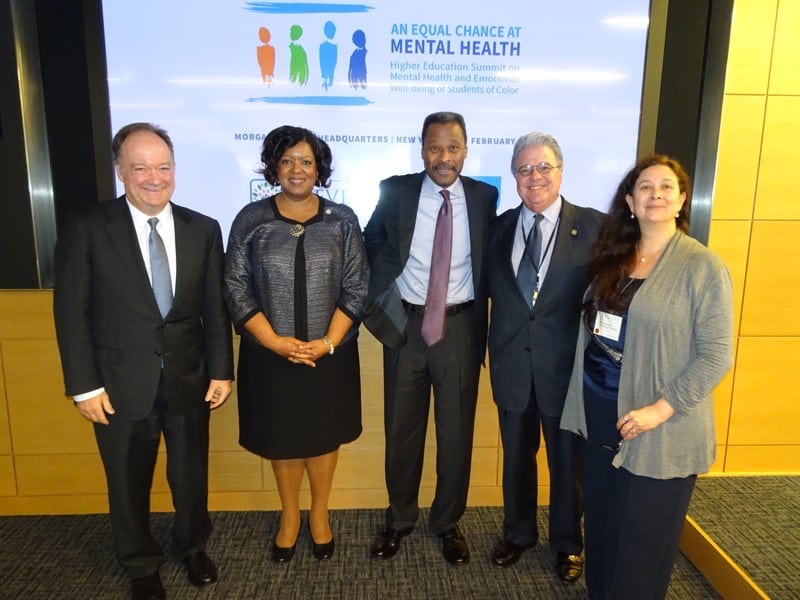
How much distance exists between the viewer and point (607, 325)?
5.57 ft

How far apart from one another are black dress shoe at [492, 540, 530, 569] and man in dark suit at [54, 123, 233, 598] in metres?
1.28

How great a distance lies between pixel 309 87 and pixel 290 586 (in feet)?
7.14

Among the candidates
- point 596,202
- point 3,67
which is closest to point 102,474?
point 3,67

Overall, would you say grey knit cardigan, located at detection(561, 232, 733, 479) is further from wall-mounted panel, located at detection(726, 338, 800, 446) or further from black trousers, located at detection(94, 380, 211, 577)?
black trousers, located at detection(94, 380, 211, 577)

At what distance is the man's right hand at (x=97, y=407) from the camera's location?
1.92 m

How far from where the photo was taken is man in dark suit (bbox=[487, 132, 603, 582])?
2002mm

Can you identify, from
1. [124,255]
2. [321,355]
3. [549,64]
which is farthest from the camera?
[549,64]

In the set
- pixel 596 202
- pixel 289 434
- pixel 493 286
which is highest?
pixel 596 202

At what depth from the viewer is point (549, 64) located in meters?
2.58

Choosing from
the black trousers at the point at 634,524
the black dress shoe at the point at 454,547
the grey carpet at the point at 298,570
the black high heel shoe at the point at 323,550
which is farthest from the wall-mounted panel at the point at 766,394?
the black high heel shoe at the point at 323,550

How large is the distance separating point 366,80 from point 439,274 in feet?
3.47

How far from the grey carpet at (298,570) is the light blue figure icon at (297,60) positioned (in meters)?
2.13

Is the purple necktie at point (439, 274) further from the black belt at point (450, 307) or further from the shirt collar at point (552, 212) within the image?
the shirt collar at point (552, 212)

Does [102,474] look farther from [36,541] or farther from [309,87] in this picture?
[309,87]
